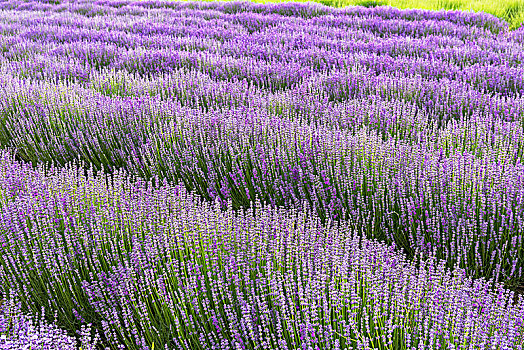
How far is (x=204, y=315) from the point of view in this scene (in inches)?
75.5

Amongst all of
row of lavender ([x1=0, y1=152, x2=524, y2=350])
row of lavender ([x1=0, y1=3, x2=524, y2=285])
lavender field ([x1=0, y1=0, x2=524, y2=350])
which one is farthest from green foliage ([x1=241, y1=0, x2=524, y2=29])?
row of lavender ([x1=0, y1=152, x2=524, y2=350])

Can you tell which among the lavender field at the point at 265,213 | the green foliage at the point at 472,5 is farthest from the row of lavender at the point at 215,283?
the green foliage at the point at 472,5

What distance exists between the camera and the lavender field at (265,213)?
5.66 feet

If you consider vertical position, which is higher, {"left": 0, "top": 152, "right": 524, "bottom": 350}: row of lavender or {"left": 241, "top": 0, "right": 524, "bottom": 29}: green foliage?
{"left": 241, "top": 0, "right": 524, "bottom": 29}: green foliage

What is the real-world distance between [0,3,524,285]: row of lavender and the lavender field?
2 centimetres

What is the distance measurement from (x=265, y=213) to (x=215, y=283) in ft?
1.41

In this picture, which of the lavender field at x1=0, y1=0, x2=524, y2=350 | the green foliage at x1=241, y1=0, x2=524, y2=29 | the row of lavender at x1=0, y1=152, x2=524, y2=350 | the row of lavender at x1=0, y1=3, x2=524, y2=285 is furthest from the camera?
the green foliage at x1=241, y1=0, x2=524, y2=29

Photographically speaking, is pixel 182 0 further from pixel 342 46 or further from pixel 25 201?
pixel 25 201

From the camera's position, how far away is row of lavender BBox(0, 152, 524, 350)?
1.62 meters

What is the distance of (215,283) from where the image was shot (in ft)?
6.42

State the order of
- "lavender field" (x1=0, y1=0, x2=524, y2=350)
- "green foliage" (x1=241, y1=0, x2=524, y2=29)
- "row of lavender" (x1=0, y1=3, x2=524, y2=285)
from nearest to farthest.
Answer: "lavender field" (x1=0, y1=0, x2=524, y2=350), "row of lavender" (x1=0, y1=3, x2=524, y2=285), "green foliage" (x1=241, y1=0, x2=524, y2=29)

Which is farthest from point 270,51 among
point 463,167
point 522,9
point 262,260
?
point 522,9

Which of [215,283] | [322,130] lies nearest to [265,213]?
[215,283]

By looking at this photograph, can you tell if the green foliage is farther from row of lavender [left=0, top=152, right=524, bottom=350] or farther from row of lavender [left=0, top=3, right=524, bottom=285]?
row of lavender [left=0, top=152, right=524, bottom=350]
